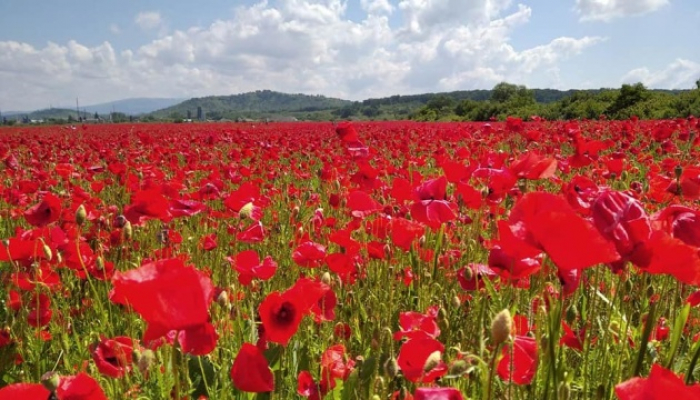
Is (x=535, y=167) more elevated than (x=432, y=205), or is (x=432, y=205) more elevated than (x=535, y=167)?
(x=535, y=167)

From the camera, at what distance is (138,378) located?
77.2 inches

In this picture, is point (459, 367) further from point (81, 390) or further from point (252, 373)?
point (81, 390)

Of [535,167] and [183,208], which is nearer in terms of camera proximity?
[535,167]

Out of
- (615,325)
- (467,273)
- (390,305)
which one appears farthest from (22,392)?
(615,325)

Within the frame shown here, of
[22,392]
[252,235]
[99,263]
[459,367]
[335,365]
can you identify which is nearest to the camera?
[22,392]

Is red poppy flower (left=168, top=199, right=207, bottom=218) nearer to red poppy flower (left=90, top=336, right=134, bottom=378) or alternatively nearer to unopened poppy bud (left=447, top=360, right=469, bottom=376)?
red poppy flower (left=90, top=336, right=134, bottom=378)

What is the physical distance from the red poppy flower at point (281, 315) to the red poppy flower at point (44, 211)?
1395 mm

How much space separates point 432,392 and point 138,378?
4.70 feet

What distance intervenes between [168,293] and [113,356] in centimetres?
90

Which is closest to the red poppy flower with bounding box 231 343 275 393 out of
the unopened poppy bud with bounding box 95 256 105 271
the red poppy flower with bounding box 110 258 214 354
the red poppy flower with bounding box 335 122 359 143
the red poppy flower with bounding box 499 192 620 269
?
the red poppy flower with bounding box 110 258 214 354

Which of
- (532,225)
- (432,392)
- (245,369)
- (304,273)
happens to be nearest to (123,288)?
(245,369)

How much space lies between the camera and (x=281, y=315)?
127 cm

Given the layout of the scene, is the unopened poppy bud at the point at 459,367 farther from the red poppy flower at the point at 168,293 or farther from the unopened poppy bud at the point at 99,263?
the unopened poppy bud at the point at 99,263

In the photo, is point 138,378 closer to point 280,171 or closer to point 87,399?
point 87,399
